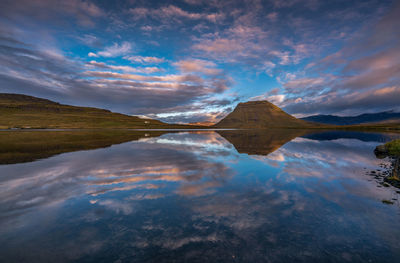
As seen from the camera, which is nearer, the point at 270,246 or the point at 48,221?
the point at 270,246

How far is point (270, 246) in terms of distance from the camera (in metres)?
5.73

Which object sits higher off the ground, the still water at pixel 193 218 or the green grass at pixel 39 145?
the green grass at pixel 39 145

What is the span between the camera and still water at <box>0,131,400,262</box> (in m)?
5.39

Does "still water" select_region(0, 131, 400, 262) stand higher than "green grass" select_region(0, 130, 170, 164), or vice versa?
"green grass" select_region(0, 130, 170, 164)

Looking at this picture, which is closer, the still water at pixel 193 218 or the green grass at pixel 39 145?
the still water at pixel 193 218

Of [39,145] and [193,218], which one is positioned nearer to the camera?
[193,218]

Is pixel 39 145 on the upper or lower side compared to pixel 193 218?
upper

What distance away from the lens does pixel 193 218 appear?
7.36 meters

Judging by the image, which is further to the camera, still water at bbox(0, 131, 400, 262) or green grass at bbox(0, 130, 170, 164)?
green grass at bbox(0, 130, 170, 164)

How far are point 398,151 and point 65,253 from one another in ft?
135

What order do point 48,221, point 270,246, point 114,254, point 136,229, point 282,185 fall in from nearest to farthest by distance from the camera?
point 114,254 → point 270,246 → point 136,229 → point 48,221 → point 282,185

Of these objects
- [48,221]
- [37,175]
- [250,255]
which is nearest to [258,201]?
[250,255]

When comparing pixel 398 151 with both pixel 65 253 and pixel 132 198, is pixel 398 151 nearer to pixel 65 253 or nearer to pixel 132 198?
pixel 132 198

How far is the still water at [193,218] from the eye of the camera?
5.39m
